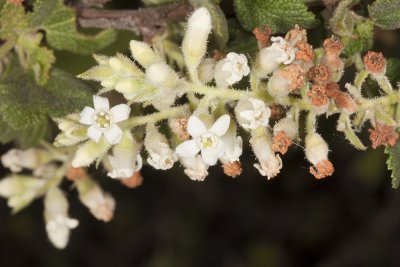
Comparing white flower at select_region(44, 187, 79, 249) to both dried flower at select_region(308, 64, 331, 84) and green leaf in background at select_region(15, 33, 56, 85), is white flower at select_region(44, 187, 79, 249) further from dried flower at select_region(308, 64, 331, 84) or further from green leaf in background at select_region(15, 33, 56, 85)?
dried flower at select_region(308, 64, 331, 84)

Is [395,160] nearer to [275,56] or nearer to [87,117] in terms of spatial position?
[275,56]

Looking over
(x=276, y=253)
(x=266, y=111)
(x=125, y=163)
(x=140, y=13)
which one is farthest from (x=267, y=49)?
(x=276, y=253)

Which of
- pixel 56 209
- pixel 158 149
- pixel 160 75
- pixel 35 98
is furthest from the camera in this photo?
pixel 56 209

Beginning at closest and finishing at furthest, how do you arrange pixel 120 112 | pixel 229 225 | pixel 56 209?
pixel 120 112
pixel 56 209
pixel 229 225

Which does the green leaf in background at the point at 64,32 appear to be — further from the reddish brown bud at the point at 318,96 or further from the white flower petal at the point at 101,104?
the reddish brown bud at the point at 318,96

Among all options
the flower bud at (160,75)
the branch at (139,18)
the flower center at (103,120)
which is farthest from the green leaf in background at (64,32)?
the flower bud at (160,75)

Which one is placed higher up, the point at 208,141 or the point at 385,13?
the point at 385,13

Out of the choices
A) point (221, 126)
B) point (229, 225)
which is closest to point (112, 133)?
point (221, 126)
